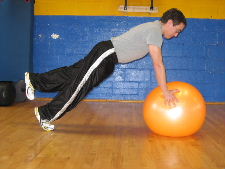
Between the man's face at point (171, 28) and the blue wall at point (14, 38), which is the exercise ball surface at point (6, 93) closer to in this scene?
the blue wall at point (14, 38)

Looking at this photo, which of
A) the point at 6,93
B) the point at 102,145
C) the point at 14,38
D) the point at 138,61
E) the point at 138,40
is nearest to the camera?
the point at 102,145

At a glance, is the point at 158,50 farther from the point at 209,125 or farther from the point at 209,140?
the point at 209,125

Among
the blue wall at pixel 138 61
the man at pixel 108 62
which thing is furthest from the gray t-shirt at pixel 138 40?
the blue wall at pixel 138 61

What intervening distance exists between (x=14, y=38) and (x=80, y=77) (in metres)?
2.61

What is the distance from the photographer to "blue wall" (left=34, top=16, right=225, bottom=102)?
554cm

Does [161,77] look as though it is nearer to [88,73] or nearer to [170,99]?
[170,99]

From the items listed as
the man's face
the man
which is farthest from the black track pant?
the man's face

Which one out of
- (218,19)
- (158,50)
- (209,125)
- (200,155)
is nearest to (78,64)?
(158,50)

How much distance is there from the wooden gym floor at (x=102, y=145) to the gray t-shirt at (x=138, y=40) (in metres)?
0.78

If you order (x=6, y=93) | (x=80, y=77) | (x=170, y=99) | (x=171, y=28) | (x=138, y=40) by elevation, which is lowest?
(x=6, y=93)

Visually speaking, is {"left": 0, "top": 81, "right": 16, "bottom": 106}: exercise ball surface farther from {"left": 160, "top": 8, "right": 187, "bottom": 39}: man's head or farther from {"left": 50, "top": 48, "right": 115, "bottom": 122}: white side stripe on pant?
{"left": 160, "top": 8, "right": 187, "bottom": 39}: man's head

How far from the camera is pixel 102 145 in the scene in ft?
8.84

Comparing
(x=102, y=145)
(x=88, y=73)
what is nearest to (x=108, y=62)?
(x=88, y=73)

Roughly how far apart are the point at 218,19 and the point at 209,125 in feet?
8.32
